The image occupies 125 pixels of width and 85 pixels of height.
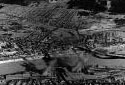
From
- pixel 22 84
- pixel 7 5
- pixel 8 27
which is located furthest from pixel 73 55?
pixel 7 5

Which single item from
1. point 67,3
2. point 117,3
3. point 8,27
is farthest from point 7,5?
point 117,3

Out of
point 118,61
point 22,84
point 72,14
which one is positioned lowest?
point 22,84

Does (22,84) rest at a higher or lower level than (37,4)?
lower

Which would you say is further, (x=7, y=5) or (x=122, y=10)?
(x=7, y=5)

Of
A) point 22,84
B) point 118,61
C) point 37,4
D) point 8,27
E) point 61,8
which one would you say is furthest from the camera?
point 37,4

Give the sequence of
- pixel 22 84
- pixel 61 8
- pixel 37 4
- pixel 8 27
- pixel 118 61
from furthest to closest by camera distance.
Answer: pixel 37 4 → pixel 61 8 → pixel 8 27 → pixel 118 61 → pixel 22 84

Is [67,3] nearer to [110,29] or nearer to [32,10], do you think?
[32,10]

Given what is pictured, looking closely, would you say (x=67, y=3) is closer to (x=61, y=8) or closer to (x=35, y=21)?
(x=61, y=8)
